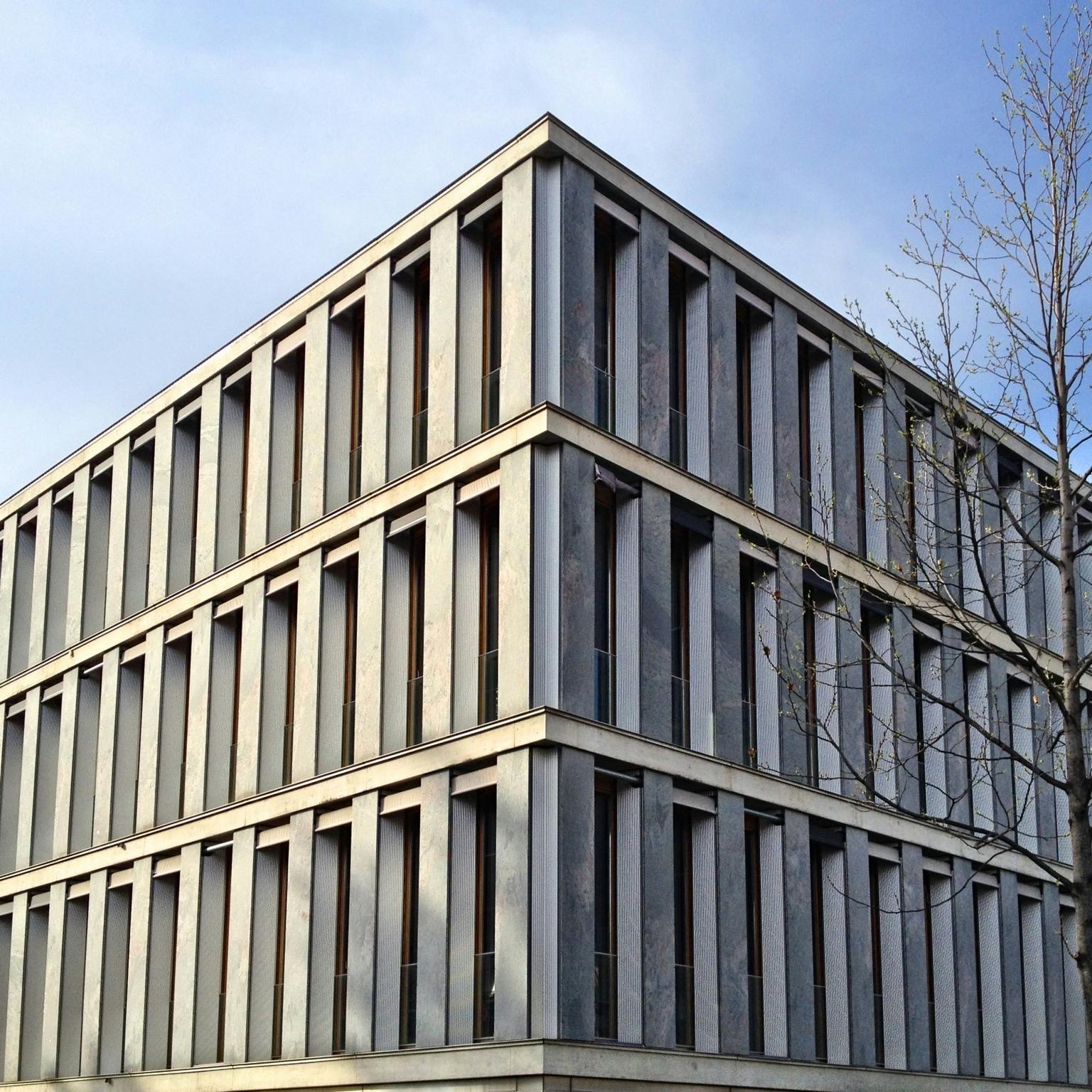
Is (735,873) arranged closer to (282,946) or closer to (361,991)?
(361,991)

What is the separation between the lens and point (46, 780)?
32844mm

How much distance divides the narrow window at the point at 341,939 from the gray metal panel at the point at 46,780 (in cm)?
965

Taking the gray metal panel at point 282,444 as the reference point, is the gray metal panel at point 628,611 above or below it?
below

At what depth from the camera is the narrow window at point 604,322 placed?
23359mm

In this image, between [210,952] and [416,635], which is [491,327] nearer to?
[416,635]

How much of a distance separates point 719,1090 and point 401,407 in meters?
10.7

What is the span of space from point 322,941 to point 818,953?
7429mm

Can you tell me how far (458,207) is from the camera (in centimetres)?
2445

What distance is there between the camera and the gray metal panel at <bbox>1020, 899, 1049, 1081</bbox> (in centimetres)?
2962

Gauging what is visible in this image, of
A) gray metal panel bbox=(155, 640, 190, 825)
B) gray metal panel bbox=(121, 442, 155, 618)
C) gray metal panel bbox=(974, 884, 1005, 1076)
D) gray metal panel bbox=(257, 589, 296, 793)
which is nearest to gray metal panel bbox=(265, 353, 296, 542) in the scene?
gray metal panel bbox=(257, 589, 296, 793)

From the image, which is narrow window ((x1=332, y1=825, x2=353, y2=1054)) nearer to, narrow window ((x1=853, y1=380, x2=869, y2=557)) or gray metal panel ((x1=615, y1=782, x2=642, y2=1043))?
gray metal panel ((x1=615, y1=782, x2=642, y2=1043))

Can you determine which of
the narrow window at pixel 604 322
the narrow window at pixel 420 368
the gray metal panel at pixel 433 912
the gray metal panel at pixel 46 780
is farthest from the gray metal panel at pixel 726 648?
the gray metal panel at pixel 46 780

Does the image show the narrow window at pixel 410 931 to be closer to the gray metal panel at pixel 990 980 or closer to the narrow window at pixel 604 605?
the narrow window at pixel 604 605

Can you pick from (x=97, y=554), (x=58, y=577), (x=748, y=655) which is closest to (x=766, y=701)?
(x=748, y=655)
